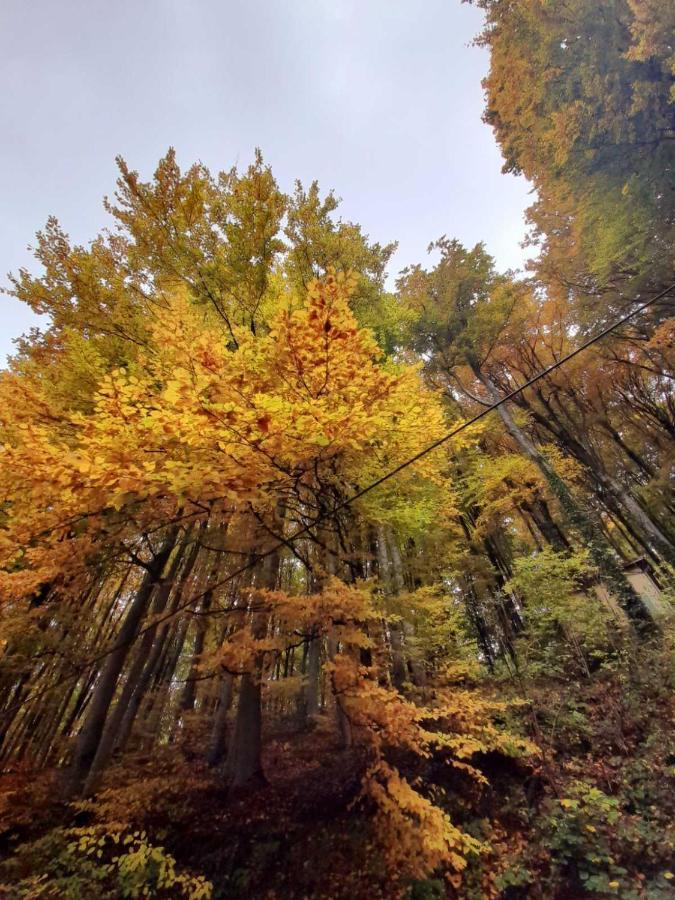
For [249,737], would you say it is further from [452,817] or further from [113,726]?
[452,817]

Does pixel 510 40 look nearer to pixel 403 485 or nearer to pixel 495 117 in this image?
pixel 495 117

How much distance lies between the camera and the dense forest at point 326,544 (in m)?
3.28

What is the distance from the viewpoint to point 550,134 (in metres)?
6.12

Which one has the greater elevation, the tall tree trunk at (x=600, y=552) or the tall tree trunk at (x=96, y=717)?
the tall tree trunk at (x=600, y=552)

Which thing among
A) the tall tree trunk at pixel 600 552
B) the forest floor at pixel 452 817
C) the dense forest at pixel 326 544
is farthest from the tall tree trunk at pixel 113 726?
the tall tree trunk at pixel 600 552

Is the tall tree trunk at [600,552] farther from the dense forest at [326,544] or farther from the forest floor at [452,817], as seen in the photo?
the forest floor at [452,817]

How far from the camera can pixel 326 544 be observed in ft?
15.9

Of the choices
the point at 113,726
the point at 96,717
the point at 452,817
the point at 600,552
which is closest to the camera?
the point at 452,817

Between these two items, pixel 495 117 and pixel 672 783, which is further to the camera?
pixel 495 117

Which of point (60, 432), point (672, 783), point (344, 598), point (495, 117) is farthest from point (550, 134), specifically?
point (672, 783)

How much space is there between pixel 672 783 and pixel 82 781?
312 inches

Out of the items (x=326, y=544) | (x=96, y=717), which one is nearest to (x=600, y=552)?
(x=326, y=544)

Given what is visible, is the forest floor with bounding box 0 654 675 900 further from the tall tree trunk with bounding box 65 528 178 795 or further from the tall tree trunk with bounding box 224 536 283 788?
Result: the tall tree trunk with bounding box 65 528 178 795

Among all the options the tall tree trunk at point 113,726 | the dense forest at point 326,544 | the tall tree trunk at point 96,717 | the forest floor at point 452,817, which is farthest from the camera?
the tall tree trunk at point 96,717
